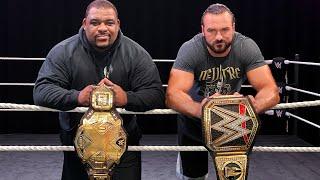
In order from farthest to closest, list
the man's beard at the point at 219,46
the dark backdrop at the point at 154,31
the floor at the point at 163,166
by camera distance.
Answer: the dark backdrop at the point at 154,31 < the floor at the point at 163,166 < the man's beard at the point at 219,46

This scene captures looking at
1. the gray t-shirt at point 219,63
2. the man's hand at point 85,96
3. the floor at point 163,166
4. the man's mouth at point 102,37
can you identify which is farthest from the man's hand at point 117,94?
the floor at point 163,166

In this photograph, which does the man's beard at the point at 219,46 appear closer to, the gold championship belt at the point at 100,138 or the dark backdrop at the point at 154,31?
the gold championship belt at the point at 100,138

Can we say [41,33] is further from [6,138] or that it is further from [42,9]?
[6,138]

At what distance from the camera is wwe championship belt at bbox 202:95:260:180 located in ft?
4.11

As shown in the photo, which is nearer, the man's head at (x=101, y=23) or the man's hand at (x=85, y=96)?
the man's hand at (x=85, y=96)

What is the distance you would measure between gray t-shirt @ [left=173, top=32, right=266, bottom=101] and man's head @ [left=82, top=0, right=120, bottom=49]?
338mm

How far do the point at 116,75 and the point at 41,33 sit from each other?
3392mm

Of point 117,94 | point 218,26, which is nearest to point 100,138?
point 117,94

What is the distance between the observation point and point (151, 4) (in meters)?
4.84

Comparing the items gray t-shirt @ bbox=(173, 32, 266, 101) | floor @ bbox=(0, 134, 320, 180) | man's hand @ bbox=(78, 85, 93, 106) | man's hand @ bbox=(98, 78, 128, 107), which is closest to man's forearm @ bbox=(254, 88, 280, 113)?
gray t-shirt @ bbox=(173, 32, 266, 101)

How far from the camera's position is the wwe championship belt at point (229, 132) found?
125 cm

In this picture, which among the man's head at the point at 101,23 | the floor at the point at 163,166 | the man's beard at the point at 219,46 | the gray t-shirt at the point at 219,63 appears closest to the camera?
the man's head at the point at 101,23

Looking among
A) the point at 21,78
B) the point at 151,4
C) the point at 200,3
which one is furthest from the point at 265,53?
the point at 21,78

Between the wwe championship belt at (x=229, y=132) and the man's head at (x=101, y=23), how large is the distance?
480 millimetres
